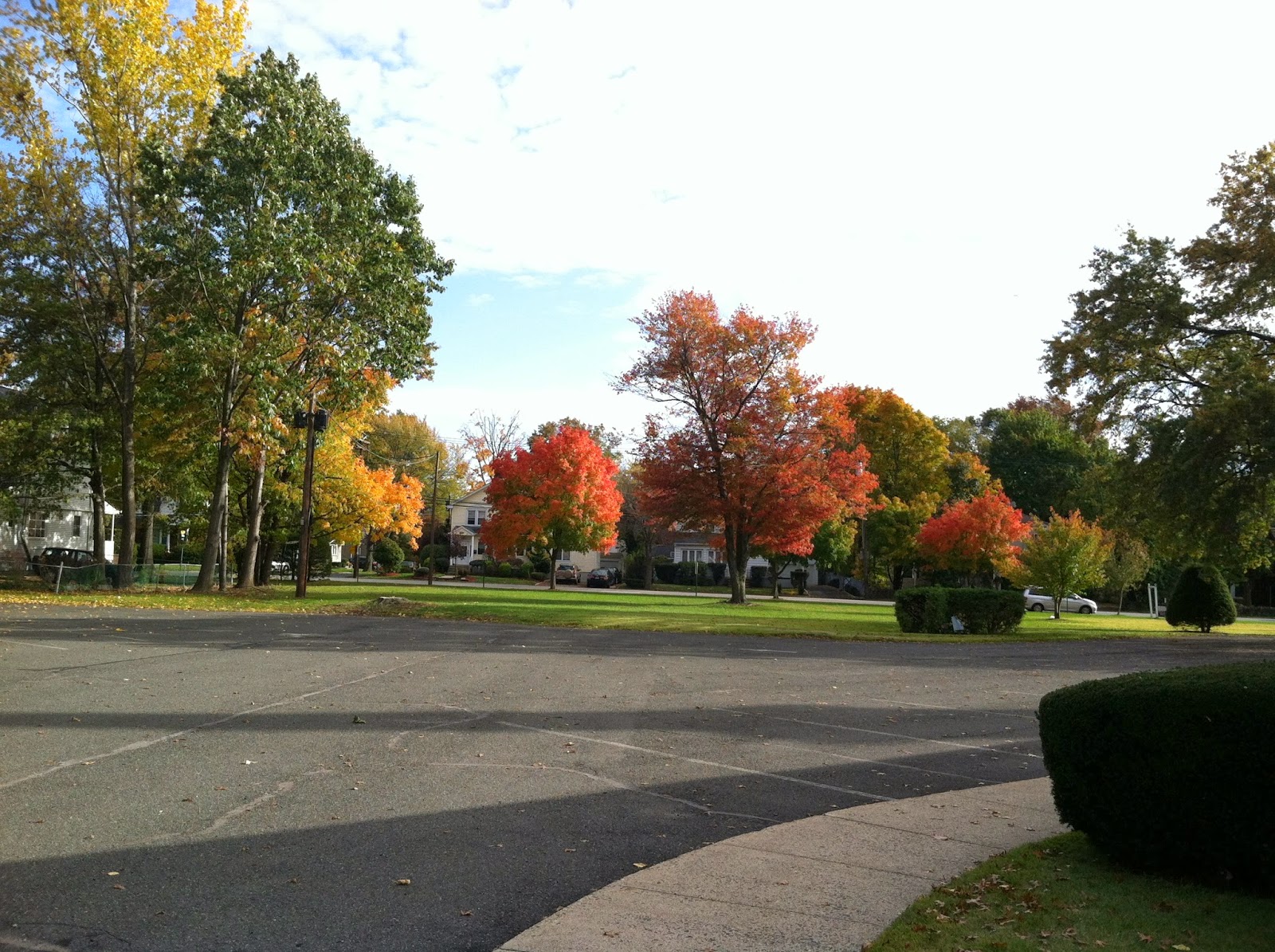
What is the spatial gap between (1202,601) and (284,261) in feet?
97.1

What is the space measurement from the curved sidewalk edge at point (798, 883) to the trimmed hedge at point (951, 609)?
19.5 metres

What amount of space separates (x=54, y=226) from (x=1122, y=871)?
3514 cm

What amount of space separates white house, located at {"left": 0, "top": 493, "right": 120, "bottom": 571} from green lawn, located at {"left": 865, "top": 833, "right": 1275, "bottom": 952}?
1659 inches

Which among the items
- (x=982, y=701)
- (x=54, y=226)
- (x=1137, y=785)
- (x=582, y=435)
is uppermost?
(x=54, y=226)

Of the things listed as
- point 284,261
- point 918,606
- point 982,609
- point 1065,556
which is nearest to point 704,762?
point 918,606

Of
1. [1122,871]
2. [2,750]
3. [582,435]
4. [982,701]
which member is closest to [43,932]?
[2,750]

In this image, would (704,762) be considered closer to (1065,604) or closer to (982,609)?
(982,609)

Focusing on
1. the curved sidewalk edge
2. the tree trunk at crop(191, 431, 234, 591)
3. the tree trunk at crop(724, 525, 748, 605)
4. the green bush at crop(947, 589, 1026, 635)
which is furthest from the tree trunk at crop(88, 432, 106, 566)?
the curved sidewalk edge

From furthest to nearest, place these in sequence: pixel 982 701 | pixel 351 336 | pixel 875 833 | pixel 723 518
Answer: pixel 723 518
pixel 351 336
pixel 982 701
pixel 875 833

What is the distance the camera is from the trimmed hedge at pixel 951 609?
26.3m

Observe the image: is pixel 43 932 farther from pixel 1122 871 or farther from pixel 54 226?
pixel 54 226

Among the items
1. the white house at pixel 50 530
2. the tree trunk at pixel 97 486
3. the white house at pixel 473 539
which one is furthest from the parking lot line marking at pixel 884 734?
the white house at pixel 473 539

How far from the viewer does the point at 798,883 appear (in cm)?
528

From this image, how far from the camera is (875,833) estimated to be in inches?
254
